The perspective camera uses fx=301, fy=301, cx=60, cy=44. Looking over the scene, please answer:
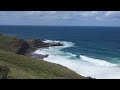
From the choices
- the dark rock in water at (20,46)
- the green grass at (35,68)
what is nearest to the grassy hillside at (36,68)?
the green grass at (35,68)

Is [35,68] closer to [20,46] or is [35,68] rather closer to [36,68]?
[36,68]

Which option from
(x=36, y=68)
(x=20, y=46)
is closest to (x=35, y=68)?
(x=36, y=68)

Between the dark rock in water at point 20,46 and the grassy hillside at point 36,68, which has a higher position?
the dark rock in water at point 20,46

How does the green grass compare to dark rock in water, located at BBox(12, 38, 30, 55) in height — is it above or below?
below

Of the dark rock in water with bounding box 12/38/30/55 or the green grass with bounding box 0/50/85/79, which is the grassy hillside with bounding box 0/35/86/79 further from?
the dark rock in water with bounding box 12/38/30/55

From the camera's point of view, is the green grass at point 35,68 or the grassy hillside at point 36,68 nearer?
the grassy hillside at point 36,68

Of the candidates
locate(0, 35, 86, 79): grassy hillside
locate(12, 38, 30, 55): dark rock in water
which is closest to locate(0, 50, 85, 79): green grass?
locate(0, 35, 86, 79): grassy hillside

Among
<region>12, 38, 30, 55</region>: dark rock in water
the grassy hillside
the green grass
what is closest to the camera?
the grassy hillside

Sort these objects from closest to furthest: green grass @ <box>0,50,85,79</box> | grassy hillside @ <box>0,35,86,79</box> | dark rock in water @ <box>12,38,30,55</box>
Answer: grassy hillside @ <box>0,35,86,79</box> → green grass @ <box>0,50,85,79</box> → dark rock in water @ <box>12,38,30,55</box>

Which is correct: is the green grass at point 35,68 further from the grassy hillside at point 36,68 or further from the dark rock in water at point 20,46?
the dark rock in water at point 20,46

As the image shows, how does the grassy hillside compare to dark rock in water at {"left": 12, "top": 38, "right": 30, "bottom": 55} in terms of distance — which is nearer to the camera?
the grassy hillside
